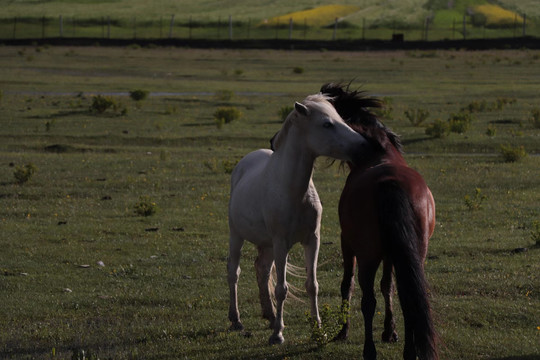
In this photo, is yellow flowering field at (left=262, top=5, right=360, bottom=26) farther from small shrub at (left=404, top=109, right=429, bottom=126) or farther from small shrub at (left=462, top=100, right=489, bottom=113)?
small shrub at (left=404, top=109, right=429, bottom=126)

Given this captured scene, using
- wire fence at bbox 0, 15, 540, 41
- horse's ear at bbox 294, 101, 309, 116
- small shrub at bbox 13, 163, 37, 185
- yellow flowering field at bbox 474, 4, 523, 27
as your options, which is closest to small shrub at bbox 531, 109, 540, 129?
small shrub at bbox 13, 163, 37, 185

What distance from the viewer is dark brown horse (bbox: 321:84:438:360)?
655 cm

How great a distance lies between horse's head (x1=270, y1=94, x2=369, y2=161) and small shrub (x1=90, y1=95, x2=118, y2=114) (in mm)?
24071

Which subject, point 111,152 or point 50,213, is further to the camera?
point 111,152

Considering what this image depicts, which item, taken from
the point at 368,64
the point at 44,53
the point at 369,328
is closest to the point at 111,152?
the point at 369,328

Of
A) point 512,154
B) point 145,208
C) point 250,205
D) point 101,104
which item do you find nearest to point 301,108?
point 250,205

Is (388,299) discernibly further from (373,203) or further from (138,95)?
(138,95)

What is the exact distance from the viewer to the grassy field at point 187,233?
27.3 feet

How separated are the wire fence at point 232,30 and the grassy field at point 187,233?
71067 millimetres

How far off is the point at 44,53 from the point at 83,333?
6563 centimetres

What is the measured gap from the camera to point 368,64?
207ft

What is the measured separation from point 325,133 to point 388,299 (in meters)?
1.64

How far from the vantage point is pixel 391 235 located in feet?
21.8

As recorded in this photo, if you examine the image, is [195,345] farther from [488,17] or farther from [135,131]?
[488,17]
